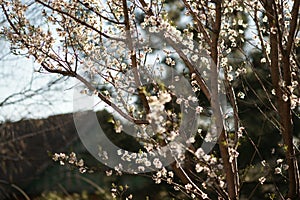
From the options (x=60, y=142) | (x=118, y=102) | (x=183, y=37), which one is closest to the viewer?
(x=118, y=102)

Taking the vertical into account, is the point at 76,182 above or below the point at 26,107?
below

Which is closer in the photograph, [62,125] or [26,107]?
[26,107]

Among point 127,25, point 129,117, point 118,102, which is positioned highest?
point 127,25

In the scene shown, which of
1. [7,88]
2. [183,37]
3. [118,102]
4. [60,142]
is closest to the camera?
[118,102]

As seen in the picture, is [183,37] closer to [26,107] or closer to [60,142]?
[26,107]

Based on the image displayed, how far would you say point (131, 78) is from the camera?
7.77ft

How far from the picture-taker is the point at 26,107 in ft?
20.2

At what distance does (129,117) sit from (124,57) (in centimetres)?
64

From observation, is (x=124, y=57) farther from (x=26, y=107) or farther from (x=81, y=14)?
(x=26, y=107)

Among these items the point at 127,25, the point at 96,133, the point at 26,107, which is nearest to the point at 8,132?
the point at 26,107

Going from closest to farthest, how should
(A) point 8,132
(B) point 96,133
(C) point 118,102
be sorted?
1. (C) point 118,102
2. (B) point 96,133
3. (A) point 8,132

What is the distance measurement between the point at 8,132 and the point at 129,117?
16.2 ft

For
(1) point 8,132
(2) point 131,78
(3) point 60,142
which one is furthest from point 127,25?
(3) point 60,142

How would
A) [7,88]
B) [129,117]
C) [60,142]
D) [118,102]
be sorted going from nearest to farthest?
[129,117] → [118,102] → [7,88] → [60,142]
